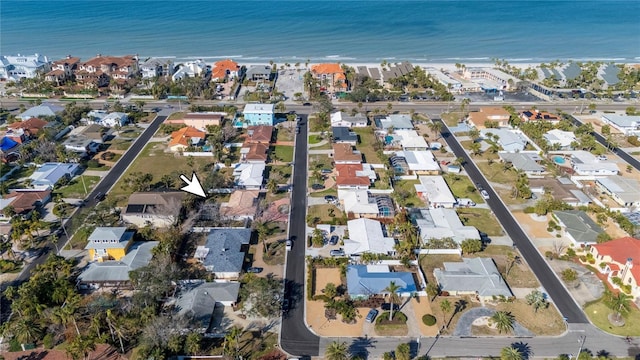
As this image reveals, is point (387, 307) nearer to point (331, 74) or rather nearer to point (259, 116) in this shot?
point (259, 116)

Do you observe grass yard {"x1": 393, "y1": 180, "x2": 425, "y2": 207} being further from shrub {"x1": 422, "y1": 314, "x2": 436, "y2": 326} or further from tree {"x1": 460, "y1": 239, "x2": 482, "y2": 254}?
shrub {"x1": 422, "y1": 314, "x2": 436, "y2": 326}

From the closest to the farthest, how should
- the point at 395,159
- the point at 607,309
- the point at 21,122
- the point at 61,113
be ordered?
the point at 607,309 < the point at 395,159 < the point at 21,122 < the point at 61,113

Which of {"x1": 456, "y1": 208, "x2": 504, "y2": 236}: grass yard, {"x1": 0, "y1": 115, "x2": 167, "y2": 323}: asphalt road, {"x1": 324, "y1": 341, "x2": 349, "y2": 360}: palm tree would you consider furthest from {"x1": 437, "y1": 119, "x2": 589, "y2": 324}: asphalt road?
{"x1": 0, "y1": 115, "x2": 167, "y2": 323}: asphalt road

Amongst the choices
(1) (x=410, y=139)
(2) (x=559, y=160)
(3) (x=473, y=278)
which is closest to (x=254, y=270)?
(3) (x=473, y=278)

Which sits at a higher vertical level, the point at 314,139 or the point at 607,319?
the point at 314,139

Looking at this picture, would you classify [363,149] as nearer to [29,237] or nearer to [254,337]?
[254,337]

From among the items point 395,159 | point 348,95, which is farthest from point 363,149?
point 348,95

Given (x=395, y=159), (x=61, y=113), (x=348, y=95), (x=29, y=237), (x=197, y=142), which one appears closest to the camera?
Answer: (x=29, y=237)
